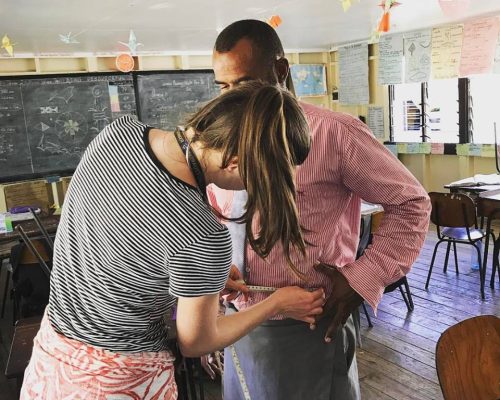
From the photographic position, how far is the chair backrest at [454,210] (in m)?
3.82

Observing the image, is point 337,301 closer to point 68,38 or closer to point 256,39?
point 256,39

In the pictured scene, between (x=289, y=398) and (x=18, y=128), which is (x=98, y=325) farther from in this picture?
(x=18, y=128)

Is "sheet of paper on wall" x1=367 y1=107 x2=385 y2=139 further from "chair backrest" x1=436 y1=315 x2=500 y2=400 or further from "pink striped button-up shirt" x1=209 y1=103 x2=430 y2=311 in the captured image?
"pink striped button-up shirt" x1=209 y1=103 x2=430 y2=311

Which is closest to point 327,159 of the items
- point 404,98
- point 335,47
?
point 404,98

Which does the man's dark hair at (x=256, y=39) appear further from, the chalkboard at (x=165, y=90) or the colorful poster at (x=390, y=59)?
the colorful poster at (x=390, y=59)

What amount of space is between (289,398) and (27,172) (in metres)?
5.47

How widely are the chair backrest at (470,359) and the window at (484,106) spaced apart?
4.95 metres

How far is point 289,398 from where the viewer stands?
1162 millimetres

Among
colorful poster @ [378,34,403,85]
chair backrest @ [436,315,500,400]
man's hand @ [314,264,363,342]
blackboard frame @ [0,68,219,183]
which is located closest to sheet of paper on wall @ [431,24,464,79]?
colorful poster @ [378,34,403,85]

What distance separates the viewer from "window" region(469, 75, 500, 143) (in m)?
5.86

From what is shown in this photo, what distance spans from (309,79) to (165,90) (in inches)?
89.3

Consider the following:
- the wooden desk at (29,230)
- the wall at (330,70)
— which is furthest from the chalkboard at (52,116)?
the wooden desk at (29,230)

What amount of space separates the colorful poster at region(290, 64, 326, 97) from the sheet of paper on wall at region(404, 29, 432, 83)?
1.55 m

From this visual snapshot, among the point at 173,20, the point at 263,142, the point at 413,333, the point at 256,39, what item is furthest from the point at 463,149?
the point at 263,142
